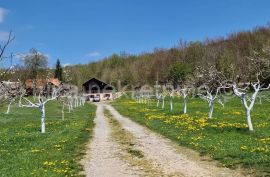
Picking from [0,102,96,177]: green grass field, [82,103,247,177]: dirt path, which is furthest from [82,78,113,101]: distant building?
[82,103,247,177]: dirt path

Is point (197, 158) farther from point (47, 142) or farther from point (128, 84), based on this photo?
point (128, 84)

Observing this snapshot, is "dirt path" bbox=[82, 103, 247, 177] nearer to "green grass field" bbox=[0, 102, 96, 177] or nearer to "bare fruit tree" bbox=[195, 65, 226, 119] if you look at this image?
"green grass field" bbox=[0, 102, 96, 177]

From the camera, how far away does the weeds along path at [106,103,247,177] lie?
1902 centimetres

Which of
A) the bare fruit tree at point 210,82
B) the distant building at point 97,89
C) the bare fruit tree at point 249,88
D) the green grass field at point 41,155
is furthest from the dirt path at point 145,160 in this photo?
the distant building at point 97,89

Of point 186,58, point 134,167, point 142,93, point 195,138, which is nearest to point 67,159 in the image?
point 134,167

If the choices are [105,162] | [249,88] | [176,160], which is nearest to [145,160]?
[176,160]

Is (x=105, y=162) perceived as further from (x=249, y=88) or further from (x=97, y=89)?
(x=97, y=89)

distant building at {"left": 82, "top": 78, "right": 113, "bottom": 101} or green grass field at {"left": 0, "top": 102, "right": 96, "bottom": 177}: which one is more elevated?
distant building at {"left": 82, "top": 78, "right": 113, "bottom": 101}

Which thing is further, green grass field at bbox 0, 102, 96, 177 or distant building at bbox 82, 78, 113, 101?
distant building at bbox 82, 78, 113, 101

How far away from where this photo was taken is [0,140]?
33.7 metres

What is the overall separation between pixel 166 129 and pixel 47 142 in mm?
12117

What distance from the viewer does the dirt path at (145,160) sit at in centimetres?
1928

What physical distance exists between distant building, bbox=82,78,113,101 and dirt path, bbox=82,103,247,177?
5670 inches

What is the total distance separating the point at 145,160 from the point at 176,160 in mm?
1715
